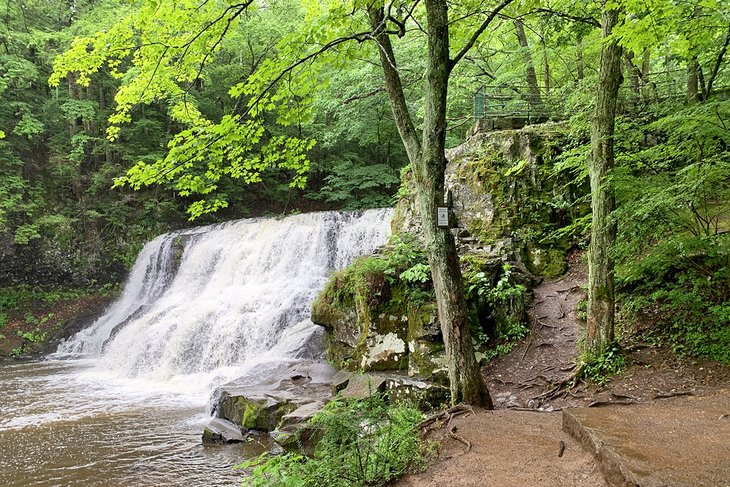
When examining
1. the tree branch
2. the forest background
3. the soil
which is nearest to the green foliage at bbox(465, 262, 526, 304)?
the soil

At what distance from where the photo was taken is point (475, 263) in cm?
835

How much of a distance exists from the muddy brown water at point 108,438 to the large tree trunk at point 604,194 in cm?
489

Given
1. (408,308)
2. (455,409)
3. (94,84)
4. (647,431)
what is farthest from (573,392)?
(94,84)

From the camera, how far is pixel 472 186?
1031 cm

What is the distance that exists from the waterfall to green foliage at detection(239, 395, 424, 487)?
676 centimetres

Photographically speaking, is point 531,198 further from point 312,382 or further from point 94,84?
point 94,84

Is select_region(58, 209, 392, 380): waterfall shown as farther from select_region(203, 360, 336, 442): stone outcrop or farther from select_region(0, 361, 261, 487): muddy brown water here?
select_region(203, 360, 336, 442): stone outcrop

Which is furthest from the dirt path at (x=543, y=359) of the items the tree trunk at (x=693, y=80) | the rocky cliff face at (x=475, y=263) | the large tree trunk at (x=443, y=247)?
the tree trunk at (x=693, y=80)

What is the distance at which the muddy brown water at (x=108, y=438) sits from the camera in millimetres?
6121

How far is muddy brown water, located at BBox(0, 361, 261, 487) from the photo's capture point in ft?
20.1

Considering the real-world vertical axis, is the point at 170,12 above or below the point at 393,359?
above

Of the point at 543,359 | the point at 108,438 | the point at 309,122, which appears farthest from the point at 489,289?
the point at 108,438

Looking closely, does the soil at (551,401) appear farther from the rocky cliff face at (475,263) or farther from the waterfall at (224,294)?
the waterfall at (224,294)

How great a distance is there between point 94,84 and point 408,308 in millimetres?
19959
